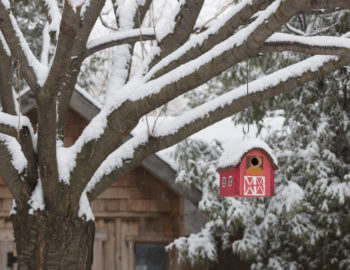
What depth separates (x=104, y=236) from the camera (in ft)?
29.0

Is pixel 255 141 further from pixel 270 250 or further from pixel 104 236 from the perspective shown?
pixel 104 236

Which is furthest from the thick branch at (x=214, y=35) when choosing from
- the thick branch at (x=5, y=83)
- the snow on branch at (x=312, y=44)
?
the thick branch at (x=5, y=83)

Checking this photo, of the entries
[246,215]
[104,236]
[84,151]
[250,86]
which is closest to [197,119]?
[250,86]

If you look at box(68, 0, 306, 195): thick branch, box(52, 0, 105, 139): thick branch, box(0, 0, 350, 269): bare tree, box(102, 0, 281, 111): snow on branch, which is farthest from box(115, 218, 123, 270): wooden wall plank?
box(102, 0, 281, 111): snow on branch

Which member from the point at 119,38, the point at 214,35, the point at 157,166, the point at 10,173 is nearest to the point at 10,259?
the point at 157,166

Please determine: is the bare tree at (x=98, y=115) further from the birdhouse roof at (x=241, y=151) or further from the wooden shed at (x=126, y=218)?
the wooden shed at (x=126, y=218)

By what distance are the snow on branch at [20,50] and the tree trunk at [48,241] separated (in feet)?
4.11

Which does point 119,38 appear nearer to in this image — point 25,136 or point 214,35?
point 25,136

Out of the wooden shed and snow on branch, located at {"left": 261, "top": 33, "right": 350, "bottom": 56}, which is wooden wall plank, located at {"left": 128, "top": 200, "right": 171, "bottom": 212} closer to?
the wooden shed

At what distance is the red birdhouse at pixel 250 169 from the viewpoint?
4.99 m

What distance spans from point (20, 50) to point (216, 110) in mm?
1682

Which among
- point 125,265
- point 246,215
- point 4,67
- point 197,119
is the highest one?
point 4,67

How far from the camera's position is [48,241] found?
5.12m

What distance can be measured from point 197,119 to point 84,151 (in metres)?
1.05
